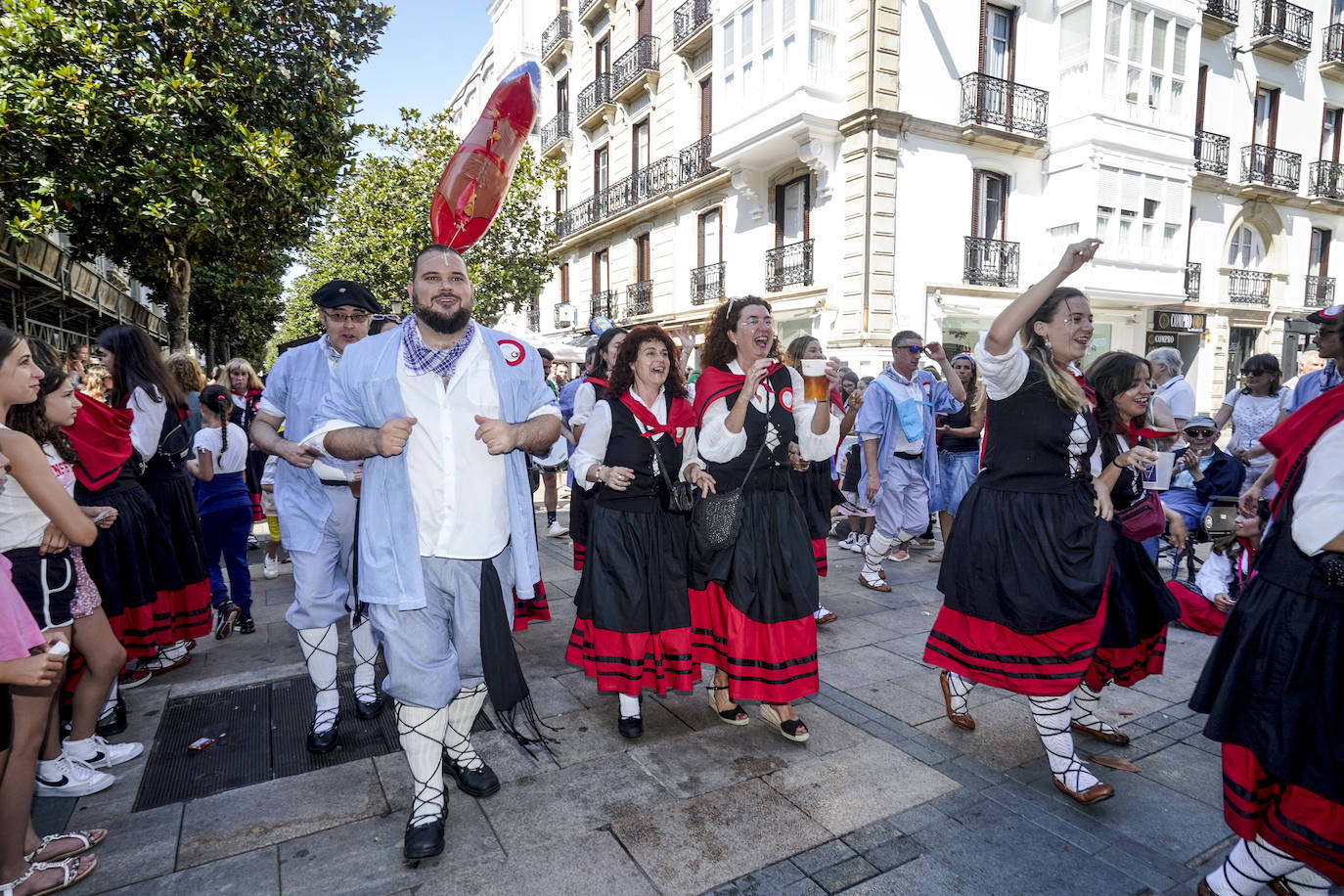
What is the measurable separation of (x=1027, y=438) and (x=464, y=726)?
266 cm

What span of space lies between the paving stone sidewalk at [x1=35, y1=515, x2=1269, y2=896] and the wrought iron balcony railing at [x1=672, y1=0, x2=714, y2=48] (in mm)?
19018

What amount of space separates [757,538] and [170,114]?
24.7ft

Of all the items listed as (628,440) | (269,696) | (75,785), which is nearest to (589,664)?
(628,440)

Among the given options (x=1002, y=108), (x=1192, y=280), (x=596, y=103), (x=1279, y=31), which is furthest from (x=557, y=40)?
(x=1192, y=280)

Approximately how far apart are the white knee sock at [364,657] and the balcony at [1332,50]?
27.9 m

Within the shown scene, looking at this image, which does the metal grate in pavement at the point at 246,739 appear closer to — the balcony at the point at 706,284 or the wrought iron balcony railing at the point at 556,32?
the balcony at the point at 706,284

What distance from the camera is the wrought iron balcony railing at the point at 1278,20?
1920 cm

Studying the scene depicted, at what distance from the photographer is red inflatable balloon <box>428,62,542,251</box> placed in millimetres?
3758

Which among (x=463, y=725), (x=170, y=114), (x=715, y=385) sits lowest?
(x=463, y=725)

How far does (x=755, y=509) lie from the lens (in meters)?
3.59

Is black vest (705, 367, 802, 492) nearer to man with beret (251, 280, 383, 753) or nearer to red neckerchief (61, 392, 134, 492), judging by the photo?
man with beret (251, 280, 383, 753)

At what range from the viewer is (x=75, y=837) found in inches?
104

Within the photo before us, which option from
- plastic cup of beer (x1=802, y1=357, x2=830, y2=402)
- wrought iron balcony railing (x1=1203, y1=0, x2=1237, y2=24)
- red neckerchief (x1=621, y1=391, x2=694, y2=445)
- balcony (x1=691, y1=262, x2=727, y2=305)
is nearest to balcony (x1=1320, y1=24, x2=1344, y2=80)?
wrought iron balcony railing (x1=1203, y1=0, x2=1237, y2=24)

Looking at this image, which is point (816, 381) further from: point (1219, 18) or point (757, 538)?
point (1219, 18)
